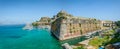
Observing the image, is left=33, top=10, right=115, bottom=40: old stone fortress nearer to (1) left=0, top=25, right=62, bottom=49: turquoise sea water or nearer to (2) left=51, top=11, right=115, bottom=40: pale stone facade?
(2) left=51, top=11, right=115, bottom=40: pale stone facade

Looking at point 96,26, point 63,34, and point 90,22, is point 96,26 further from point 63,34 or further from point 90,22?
point 63,34

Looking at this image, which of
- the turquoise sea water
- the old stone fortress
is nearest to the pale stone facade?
the old stone fortress

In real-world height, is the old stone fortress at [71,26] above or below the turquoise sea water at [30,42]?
above

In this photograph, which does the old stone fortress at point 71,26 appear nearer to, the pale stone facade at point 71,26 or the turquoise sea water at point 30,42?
the pale stone facade at point 71,26

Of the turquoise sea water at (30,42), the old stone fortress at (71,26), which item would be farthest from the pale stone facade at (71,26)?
the turquoise sea water at (30,42)

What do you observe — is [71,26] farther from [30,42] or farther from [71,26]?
[30,42]

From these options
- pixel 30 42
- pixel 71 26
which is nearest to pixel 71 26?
pixel 71 26

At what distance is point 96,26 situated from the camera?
89688mm

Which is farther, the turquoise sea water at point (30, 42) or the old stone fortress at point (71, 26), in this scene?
the old stone fortress at point (71, 26)

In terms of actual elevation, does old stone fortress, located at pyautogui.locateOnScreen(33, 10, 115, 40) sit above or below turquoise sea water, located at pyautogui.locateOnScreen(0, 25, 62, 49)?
above

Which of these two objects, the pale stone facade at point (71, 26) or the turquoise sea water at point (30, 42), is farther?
the pale stone facade at point (71, 26)

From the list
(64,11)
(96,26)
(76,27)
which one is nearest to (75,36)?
(76,27)

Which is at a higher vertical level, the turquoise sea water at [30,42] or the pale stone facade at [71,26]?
the pale stone facade at [71,26]

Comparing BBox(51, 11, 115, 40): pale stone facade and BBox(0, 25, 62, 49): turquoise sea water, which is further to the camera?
BBox(51, 11, 115, 40): pale stone facade
